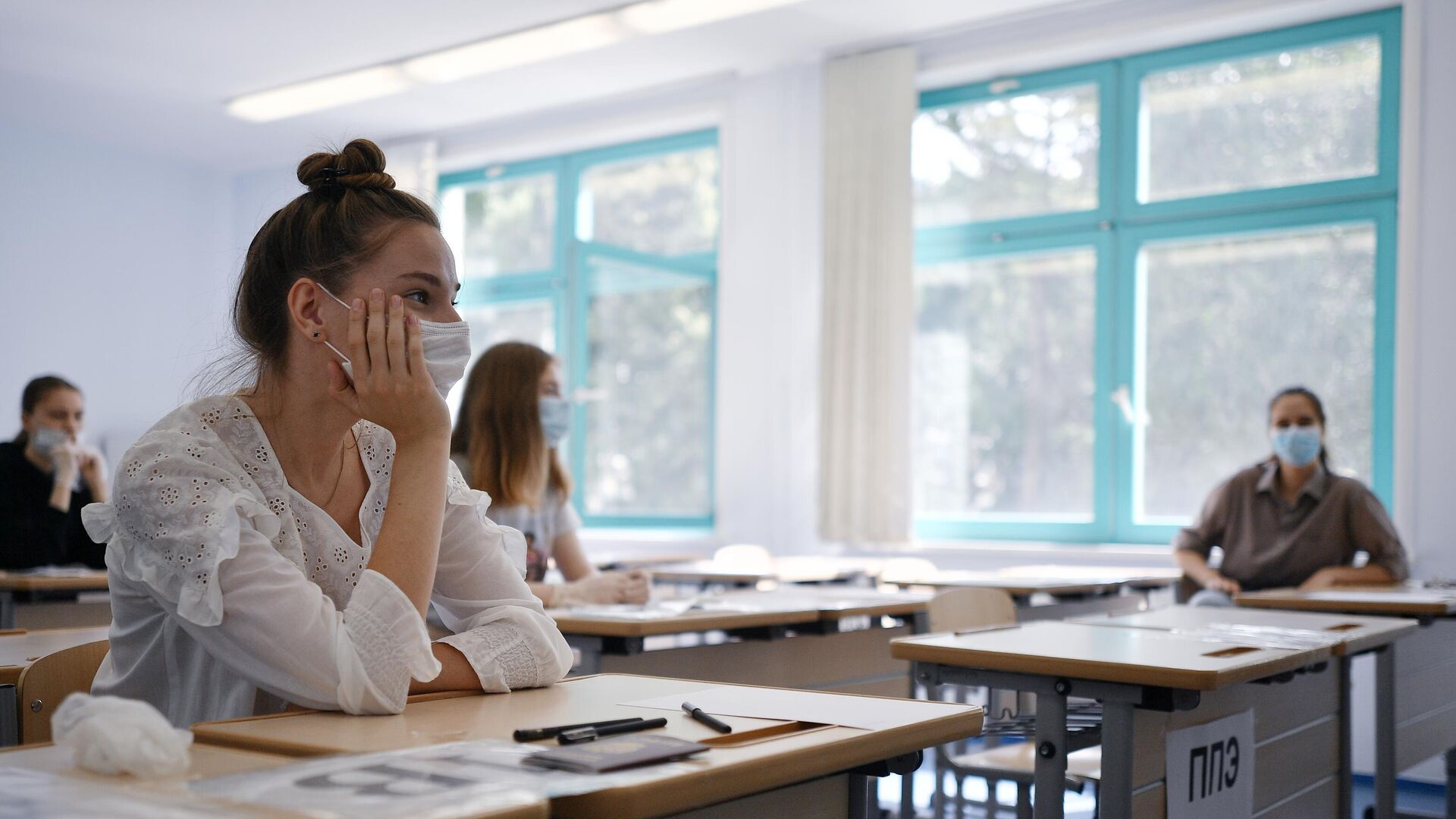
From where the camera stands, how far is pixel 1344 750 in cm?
275

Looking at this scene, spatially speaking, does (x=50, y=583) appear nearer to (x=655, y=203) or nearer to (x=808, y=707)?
(x=808, y=707)

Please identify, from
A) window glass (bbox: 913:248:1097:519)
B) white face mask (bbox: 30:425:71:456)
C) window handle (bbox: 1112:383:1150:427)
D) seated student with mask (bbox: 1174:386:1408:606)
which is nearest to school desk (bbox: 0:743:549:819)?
seated student with mask (bbox: 1174:386:1408:606)

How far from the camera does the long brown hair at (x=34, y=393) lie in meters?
4.69

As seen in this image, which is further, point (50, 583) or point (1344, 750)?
point (50, 583)

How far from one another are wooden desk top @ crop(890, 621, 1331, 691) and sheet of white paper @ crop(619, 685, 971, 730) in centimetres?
66

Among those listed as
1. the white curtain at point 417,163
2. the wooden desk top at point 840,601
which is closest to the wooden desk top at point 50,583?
the wooden desk top at point 840,601

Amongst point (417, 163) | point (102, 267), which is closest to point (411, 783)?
point (417, 163)

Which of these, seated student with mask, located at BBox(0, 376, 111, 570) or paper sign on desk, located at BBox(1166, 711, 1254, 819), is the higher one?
seated student with mask, located at BBox(0, 376, 111, 570)

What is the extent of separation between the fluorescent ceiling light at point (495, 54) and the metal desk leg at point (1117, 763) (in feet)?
12.6

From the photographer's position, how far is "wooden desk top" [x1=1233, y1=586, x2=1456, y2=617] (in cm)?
325

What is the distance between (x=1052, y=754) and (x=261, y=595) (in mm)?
1307

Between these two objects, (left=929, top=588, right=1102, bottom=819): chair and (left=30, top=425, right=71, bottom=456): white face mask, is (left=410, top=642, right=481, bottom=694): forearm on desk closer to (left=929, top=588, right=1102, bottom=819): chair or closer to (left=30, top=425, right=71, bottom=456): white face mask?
(left=929, top=588, right=1102, bottom=819): chair

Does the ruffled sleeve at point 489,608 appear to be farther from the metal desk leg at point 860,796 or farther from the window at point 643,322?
the window at point 643,322

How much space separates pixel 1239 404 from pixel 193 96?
5.64 meters
